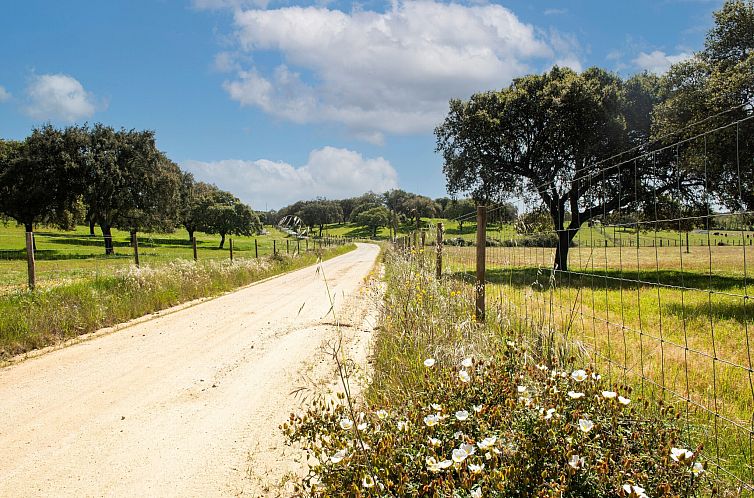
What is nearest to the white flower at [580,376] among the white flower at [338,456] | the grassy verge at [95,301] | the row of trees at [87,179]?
Answer: the white flower at [338,456]

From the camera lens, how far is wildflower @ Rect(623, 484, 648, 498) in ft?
6.81

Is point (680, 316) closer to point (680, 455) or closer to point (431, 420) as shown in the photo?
point (680, 455)

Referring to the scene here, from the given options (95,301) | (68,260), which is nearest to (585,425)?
(95,301)

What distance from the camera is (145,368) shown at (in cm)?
693

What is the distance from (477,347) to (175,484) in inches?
110

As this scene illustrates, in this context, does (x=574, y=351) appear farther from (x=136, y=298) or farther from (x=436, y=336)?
(x=136, y=298)

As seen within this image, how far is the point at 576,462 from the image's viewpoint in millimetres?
2270

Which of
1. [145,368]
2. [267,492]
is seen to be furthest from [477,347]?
[145,368]

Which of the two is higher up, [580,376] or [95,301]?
[580,376]

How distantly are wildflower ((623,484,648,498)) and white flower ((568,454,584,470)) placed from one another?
0.67 ft

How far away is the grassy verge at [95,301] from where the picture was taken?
326 inches

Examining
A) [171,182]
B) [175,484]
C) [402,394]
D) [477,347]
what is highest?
[171,182]

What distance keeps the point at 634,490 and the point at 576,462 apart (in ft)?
0.84

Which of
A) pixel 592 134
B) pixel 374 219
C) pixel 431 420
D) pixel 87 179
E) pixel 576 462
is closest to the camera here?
pixel 576 462
